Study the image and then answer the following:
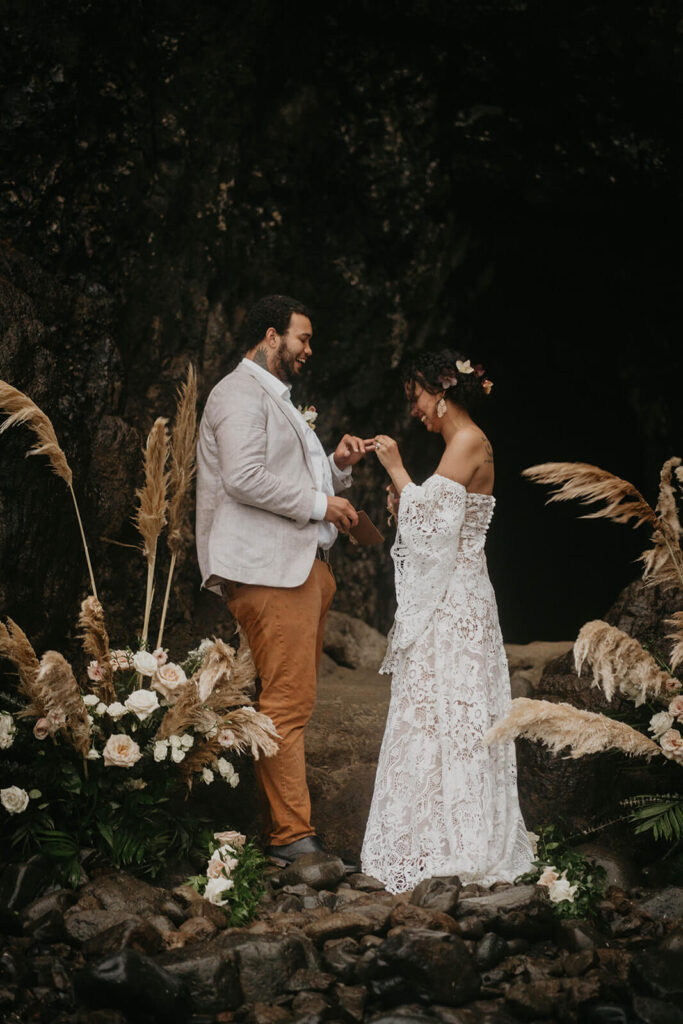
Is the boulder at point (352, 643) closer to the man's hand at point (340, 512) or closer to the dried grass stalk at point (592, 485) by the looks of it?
the man's hand at point (340, 512)

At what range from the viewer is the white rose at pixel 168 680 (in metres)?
4.52

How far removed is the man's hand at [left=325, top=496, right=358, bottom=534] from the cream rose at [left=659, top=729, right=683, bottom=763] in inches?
64.4

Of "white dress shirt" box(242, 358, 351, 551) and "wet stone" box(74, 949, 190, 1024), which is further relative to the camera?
"white dress shirt" box(242, 358, 351, 551)

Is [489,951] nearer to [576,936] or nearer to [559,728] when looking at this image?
[576,936]

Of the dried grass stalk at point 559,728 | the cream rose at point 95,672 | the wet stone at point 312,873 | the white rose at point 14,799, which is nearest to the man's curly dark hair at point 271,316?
the cream rose at point 95,672

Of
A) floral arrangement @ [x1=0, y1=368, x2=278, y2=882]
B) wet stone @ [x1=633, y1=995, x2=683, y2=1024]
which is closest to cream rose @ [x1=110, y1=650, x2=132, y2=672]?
floral arrangement @ [x1=0, y1=368, x2=278, y2=882]

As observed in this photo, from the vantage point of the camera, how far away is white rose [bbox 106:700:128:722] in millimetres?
4457

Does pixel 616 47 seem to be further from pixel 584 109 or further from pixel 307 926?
pixel 307 926

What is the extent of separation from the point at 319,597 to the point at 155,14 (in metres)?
3.90

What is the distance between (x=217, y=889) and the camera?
4.26m

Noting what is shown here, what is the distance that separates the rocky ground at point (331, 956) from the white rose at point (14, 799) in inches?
9.2

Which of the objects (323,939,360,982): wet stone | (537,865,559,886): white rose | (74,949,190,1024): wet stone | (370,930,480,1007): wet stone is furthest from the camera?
(537,865,559,886): white rose

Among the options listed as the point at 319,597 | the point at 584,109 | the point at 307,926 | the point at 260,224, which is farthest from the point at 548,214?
the point at 307,926

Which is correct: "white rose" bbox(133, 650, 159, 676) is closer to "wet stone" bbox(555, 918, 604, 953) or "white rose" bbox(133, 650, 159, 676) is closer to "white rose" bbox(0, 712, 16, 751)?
"white rose" bbox(0, 712, 16, 751)
